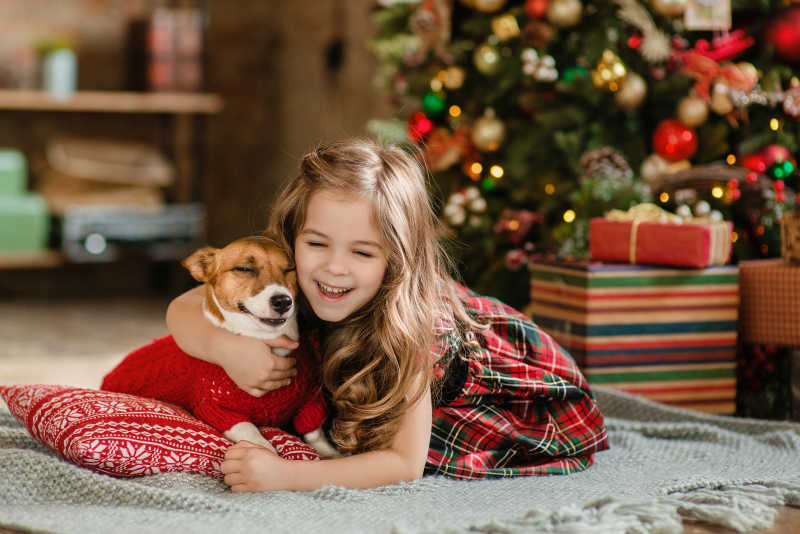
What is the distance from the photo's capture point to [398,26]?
2.82 metres

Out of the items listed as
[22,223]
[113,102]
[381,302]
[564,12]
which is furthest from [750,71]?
[22,223]

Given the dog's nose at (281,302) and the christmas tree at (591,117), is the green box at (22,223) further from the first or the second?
the dog's nose at (281,302)

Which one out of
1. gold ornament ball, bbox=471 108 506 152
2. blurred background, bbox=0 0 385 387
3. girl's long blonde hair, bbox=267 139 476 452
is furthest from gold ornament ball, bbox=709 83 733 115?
blurred background, bbox=0 0 385 387

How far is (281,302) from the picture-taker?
1.28 metres

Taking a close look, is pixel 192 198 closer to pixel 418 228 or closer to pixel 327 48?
pixel 327 48

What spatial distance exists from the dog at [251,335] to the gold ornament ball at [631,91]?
48.3 inches

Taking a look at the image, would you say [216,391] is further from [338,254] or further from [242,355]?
[338,254]

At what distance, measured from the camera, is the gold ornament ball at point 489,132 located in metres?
2.51

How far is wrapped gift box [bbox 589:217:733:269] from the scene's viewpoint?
1880 mm

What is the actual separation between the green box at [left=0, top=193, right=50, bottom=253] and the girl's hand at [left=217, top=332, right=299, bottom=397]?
2583 millimetres

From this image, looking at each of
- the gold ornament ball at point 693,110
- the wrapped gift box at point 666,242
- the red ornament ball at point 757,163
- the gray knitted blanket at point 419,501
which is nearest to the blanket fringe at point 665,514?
the gray knitted blanket at point 419,501

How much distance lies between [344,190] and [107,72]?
3.10 m

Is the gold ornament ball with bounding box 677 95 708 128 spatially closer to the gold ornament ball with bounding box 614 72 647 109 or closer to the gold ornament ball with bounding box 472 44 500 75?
the gold ornament ball with bounding box 614 72 647 109

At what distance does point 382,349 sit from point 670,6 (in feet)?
4.44
